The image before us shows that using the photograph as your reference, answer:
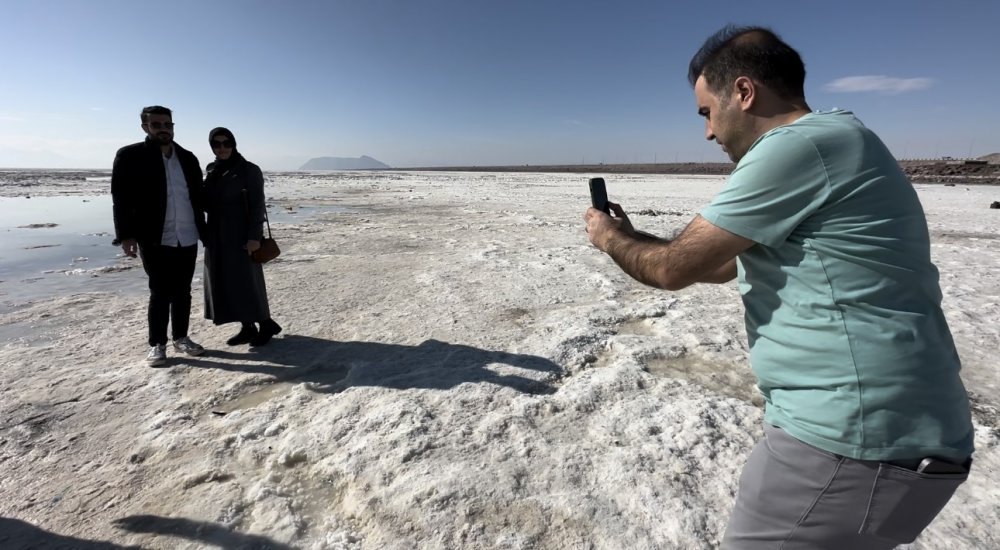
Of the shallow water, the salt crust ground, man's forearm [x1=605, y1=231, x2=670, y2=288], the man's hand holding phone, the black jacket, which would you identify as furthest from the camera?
the shallow water

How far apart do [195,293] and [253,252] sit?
2.48 metres

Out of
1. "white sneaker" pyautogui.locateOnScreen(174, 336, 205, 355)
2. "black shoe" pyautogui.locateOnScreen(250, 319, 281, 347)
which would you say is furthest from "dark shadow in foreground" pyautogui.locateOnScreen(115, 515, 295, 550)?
"black shoe" pyautogui.locateOnScreen(250, 319, 281, 347)

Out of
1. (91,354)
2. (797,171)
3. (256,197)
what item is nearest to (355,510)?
(797,171)

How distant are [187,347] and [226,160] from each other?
5.35 ft

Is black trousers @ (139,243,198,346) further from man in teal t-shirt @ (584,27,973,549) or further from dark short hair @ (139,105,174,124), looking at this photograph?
man in teal t-shirt @ (584,27,973,549)

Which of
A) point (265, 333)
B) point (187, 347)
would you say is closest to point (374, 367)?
point (265, 333)

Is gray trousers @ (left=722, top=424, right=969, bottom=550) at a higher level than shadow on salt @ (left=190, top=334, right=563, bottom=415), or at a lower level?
higher

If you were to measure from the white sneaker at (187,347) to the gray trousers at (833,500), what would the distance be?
13.9ft

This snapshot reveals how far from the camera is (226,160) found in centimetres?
426

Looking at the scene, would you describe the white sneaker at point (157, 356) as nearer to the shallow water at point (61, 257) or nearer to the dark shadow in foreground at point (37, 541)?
the dark shadow in foreground at point (37, 541)

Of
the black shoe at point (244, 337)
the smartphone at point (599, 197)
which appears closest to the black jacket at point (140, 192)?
the black shoe at point (244, 337)

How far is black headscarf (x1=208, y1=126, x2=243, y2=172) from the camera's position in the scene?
4150 mm

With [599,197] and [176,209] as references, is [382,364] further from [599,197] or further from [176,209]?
[599,197]

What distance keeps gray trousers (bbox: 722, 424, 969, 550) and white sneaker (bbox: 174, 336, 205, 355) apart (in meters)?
4.25
